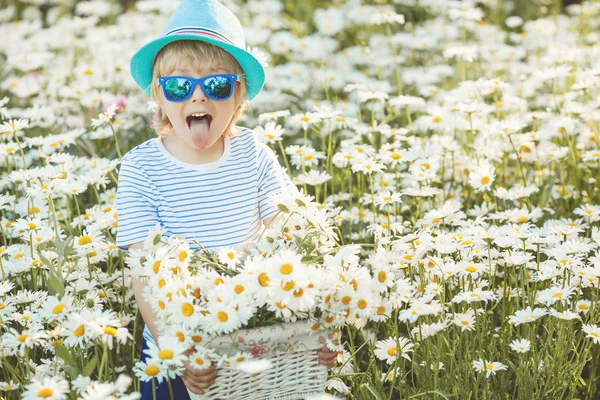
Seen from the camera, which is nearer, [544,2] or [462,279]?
[462,279]

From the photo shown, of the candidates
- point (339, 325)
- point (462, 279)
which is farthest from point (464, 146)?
point (339, 325)

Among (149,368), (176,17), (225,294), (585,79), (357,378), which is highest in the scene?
(176,17)

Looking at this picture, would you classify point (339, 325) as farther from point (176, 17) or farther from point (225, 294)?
point (176, 17)

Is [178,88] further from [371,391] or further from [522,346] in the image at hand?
[522,346]

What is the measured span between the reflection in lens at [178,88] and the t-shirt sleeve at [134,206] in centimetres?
25

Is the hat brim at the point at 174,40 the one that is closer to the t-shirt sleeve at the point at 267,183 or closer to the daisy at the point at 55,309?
the t-shirt sleeve at the point at 267,183

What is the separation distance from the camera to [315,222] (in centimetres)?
193

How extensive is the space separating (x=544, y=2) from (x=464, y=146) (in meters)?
3.31

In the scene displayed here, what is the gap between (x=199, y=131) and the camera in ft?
6.87

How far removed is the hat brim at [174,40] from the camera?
6.70 feet

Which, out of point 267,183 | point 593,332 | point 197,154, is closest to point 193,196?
point 197,154

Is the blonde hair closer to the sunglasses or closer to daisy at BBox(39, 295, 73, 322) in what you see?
the sunglasses

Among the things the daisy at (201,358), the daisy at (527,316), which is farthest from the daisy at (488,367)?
the daisy at (201,358)

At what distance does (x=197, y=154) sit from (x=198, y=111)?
195 millimetres
